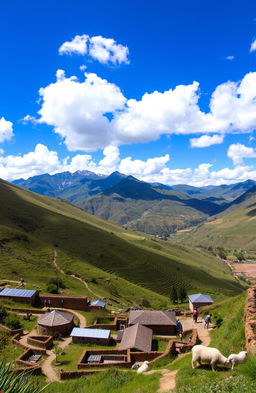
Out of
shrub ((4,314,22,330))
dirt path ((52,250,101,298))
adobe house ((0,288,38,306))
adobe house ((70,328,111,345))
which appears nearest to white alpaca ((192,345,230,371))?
adobe house ((70,328,111,345))

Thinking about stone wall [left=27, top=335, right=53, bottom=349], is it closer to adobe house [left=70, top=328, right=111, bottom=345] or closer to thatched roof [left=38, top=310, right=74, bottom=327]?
thatched roof [left=38, top=310, right=74, bottom=327]

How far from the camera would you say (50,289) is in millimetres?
65562

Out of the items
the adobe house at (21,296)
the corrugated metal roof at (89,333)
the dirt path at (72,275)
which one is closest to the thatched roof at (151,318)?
the corrugated metal roof at (89,333)

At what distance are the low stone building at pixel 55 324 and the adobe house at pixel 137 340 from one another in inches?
387

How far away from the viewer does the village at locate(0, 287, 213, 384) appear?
2972cm

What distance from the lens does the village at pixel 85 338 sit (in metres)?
29.7

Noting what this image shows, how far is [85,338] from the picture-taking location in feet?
127

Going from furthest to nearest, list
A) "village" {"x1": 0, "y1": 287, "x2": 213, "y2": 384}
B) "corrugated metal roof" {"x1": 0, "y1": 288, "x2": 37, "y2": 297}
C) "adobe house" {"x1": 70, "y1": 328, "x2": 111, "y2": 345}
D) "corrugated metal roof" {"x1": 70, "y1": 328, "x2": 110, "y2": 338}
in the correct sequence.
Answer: "corrugated metal roof" {"x1": 0, "y1": 288, "x2": 37, "y2": 297}, "corrugated metal roof" {"x1": 70, "y1": 328, "x2": 110, "y2": 338}, "adobe house" {"x1": 70, "y1": 328, "x2": 111, "y2": 345}, "village" {"x1": 0, "y1": 287, "x2": 213, "y2": 384}

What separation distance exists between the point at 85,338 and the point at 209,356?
26954 mm

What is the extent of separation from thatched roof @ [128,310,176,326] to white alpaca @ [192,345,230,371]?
2757 cm

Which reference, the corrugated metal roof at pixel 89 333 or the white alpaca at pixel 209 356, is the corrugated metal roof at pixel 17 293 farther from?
the white alpaca at pixel 209 356

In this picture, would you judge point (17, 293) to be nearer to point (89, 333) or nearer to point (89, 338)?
point (89, 333)

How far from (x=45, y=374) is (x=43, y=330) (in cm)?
1194

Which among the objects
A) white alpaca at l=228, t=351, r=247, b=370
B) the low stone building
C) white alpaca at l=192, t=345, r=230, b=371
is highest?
white alpaca at l=228, t=351, r=247, b=370
